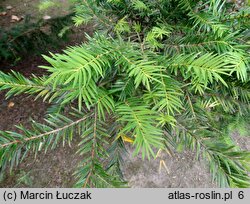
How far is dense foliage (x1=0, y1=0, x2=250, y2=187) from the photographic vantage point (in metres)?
0.66

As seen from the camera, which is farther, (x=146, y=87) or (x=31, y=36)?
(x=31, y=36)

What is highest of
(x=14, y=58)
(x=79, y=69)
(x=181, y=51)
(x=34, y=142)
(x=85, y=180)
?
(x=14, y=58)

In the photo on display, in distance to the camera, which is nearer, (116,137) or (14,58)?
(116,137)

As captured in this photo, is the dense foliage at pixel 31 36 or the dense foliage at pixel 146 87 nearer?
the dense foliage at pixel 146 87

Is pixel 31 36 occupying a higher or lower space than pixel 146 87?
higher

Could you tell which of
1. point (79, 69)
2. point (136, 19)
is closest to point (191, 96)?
point (136, 19)

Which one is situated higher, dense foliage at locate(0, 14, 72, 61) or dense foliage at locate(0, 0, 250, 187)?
dense foliage at locate(0, 14, 72, 61)

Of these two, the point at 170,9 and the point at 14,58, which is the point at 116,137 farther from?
the point at 14,58

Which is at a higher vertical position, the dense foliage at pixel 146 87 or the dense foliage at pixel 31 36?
the dense foliage at pixel 31 36

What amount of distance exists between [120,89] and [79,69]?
0.20m

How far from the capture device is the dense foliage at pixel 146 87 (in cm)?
66

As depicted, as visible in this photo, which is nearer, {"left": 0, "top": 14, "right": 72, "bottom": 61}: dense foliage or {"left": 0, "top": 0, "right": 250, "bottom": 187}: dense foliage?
{"left": 0, "top": 0, "right": 250, "bottom": 187}: dense foliage

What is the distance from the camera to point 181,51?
921 mm

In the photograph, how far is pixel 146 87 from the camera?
0.72 metres
